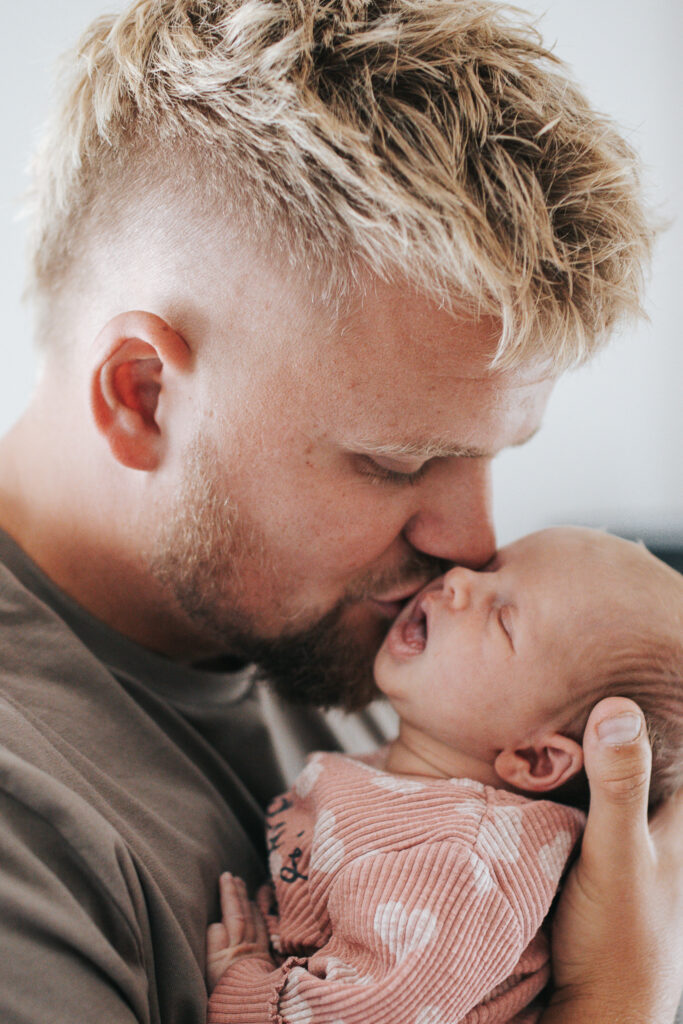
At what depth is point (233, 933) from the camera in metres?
1.02

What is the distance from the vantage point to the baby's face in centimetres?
110

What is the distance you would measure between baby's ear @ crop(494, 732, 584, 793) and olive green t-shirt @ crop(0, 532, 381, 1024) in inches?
15.7

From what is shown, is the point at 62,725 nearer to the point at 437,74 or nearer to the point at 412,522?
the point at 412,522

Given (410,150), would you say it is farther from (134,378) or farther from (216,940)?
(216,940)

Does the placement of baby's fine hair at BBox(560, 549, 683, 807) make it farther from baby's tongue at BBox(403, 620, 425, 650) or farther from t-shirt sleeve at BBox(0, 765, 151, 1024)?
t-shirt sleeve at BBox(0, 765, 151, 1024)

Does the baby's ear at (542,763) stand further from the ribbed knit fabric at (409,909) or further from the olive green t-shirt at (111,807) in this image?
the olive green t-shirt at (111,807)

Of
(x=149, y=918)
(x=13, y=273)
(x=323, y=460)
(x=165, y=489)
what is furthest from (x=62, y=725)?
(x=13, y=273)

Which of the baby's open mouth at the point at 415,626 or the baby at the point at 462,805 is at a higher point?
the baby's open mouth at the point at 415,626

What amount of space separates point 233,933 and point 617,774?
19.4 inches

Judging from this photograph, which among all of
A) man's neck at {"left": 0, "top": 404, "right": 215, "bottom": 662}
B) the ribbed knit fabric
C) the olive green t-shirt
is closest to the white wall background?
man's neck at {"left": 0, "top": 404, "right": 215, "bottom": 662}

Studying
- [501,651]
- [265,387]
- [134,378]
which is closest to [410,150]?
[265,387]

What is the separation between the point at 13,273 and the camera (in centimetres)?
203

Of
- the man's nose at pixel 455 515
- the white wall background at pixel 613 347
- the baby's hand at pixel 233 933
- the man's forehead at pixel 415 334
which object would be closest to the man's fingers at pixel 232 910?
the baby's hand at pixel 233 933

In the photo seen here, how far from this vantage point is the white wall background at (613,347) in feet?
6.42
